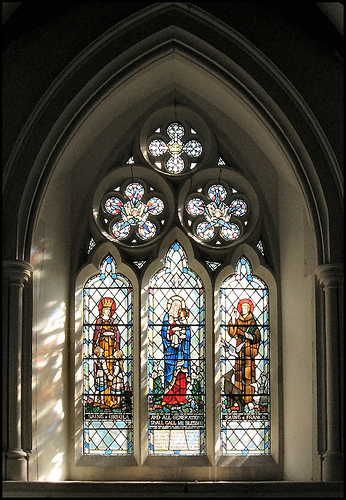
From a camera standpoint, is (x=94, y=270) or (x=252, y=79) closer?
(x=252, y=79)

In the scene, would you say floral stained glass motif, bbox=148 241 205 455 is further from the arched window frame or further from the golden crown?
the golden crown

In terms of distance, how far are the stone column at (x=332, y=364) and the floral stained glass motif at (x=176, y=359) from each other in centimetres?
176

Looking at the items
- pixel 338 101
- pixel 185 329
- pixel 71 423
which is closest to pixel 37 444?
pixel 71 423

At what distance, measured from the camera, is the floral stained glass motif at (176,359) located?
1431cm

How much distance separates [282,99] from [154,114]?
1.99 metres

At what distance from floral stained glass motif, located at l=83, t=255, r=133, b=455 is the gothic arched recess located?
0.21 metres

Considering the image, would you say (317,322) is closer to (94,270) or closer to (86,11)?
(94,270)

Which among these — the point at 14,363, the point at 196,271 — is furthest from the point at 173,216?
the point at 14,363

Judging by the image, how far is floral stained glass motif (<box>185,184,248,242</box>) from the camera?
14820 mm

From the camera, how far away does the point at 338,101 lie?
43.2 ft

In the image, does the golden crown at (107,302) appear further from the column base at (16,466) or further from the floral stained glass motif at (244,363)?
the column base at (16,466)

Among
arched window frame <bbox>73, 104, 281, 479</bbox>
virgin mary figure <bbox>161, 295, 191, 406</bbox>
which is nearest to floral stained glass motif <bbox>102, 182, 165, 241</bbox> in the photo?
arched window frame <bbox>73, 104, 281, 479</bbox>

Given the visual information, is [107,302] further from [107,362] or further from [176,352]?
[176,352]

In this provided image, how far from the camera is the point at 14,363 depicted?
13.1 m
